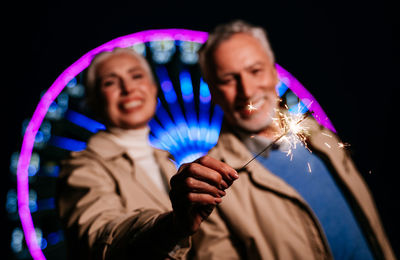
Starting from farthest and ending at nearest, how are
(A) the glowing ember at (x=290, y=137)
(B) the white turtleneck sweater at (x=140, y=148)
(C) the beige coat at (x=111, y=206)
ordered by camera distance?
(B) the white turtleneck sweater at (x=140, y=148) < (A) the glowing ember at (x=290, y=137) < (C) the beige coat at (x=111, y=206)

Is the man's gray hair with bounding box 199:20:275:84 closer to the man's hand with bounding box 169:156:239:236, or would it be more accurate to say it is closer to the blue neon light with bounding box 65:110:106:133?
the blue neon light with bounding box 65:110:106:133

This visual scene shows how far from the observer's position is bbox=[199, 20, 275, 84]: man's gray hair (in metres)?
1.87

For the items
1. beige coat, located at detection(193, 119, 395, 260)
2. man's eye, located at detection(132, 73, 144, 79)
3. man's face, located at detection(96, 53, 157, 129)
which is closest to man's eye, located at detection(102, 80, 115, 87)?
man's face, located at detection(96, 53, 157, 129)

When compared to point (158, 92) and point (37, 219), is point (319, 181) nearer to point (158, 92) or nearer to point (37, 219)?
point (158, 92)

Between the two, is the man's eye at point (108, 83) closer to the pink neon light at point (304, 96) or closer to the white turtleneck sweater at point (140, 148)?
the white turtleneck sweater at point (140, 148)

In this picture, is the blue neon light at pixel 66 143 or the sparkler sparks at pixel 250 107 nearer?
the sparkler sparks at pixel 250 107

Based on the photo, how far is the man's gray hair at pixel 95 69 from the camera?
1.89 metres

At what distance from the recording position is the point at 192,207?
1023 mm

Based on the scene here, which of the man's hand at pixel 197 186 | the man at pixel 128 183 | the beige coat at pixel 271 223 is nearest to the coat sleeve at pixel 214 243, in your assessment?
the beige coat at pixel 271 223

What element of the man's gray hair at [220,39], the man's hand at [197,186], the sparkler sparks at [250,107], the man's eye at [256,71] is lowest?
the man's hand at [197,186]

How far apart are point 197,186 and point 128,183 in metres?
0.78

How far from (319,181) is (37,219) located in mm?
1680

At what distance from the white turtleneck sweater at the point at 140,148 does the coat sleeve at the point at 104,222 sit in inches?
8.0

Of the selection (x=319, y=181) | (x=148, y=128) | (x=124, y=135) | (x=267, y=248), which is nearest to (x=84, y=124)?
(x=124, y=135)
